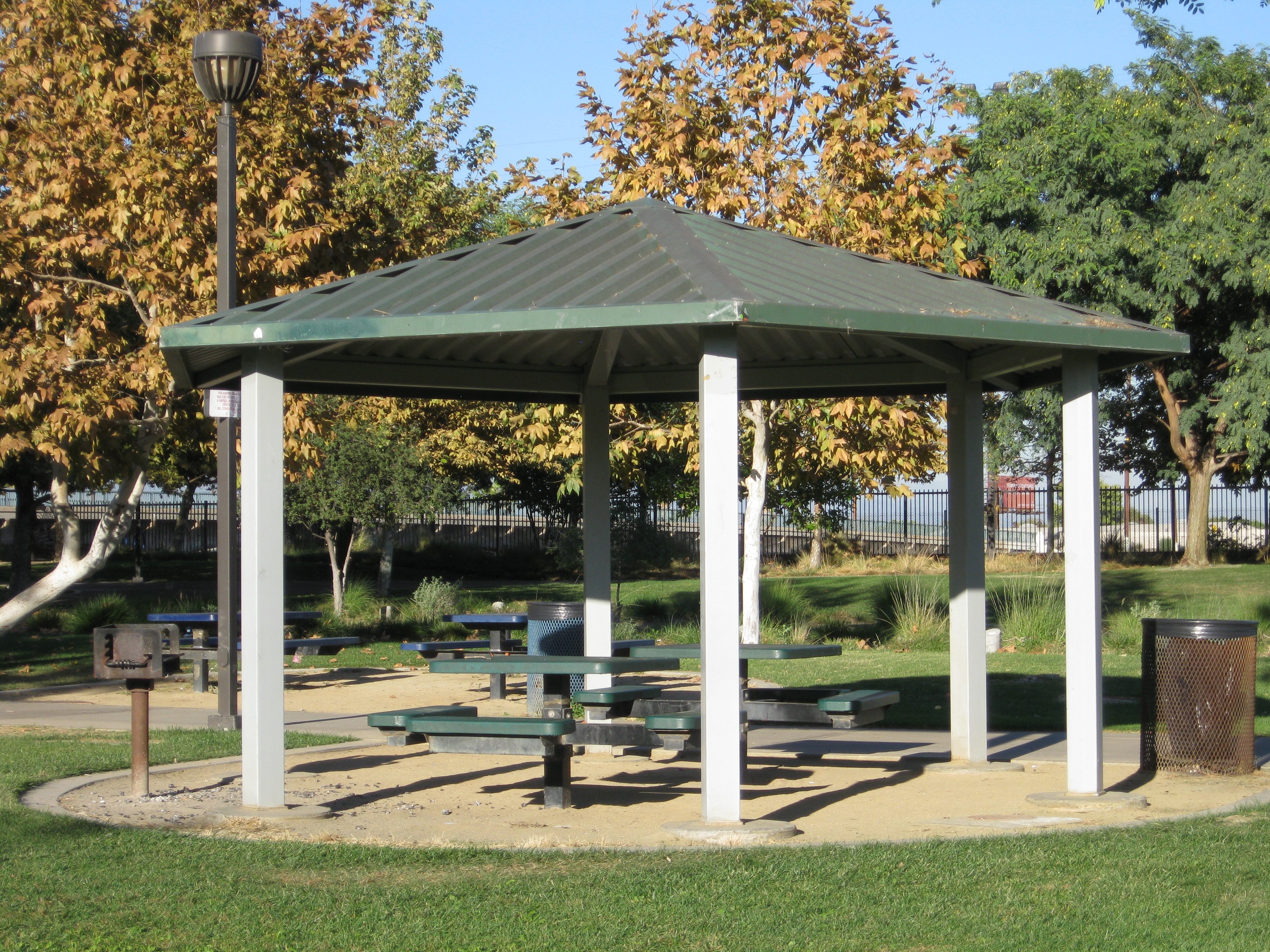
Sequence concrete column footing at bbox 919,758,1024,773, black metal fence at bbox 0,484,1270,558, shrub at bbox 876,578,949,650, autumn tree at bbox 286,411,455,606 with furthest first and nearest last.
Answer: black metal fence at bbox 0,484,1270,558 < autumn tree at bbox 286,411,455,606 < shrub at bbox 876,578,949,650 < concrete column footing at bbox 919,758,1024,773

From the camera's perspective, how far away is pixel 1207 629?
352 inches

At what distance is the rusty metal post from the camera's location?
7957mm

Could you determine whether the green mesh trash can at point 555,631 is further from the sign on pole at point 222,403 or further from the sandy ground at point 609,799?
the sign on pole at point 222,403

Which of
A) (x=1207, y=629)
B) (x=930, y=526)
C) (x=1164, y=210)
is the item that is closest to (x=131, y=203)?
(x=1207, y=629)

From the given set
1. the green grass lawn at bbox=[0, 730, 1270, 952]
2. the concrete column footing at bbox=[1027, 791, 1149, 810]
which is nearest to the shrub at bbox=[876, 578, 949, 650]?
the concrete column footing at bbox=[1027, 791, 1149, 810]

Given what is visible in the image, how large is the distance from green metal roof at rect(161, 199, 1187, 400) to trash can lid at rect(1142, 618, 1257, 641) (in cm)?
184

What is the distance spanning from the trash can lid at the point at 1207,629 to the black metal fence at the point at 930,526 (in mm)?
24187

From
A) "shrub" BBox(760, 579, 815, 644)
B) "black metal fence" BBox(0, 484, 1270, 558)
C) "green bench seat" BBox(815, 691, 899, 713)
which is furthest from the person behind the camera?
"black metal fence" BBox(0, 484, 1270, 558)

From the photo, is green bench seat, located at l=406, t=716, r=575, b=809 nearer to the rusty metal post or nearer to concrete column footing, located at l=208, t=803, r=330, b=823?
concrete column footing, located at l=208, t=803, r=330, b=823

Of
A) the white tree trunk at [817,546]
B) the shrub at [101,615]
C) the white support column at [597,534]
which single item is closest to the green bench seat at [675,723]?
the white support column at [597,534]

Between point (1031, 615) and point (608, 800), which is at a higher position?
point (1031, 615)

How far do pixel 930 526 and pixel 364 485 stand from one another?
77.0ft

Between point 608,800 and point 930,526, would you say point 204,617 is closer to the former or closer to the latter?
point 608,800

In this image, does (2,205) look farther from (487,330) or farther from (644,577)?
(644,577)
